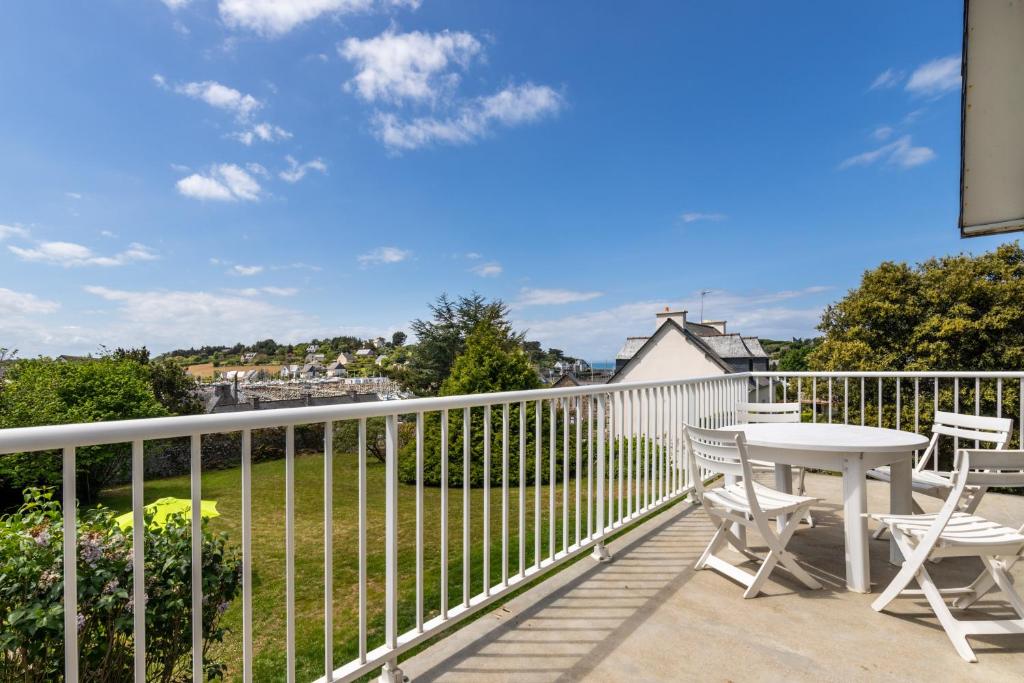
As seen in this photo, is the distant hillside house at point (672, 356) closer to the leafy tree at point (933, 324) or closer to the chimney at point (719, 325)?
the chimney at point (719, 325)

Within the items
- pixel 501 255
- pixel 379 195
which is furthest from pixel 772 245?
pixel 379 195

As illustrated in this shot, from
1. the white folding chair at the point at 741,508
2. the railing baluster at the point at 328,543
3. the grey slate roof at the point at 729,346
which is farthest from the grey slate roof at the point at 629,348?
the railing baluster at the point at 328,543

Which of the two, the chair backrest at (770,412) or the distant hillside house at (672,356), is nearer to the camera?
the chair backrest at (770,412)

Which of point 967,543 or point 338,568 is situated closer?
point 967,543

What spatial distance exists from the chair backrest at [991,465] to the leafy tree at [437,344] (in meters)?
15.7

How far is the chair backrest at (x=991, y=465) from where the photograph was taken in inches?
82.7

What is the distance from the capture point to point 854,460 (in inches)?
106

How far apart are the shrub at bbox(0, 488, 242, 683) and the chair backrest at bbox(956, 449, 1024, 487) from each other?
292cm

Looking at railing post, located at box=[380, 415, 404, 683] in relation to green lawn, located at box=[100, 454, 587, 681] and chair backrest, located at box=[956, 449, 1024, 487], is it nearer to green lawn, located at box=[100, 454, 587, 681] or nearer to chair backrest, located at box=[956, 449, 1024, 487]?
green lawn, located at box=[100, 454, 587, 681]

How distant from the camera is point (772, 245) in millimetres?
22453

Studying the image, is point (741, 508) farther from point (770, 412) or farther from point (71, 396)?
point (71, 396)

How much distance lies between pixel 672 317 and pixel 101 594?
17.3 m

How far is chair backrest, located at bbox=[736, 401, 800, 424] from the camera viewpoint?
13.8ft

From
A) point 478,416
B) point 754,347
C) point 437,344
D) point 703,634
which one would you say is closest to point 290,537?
point 703,634
